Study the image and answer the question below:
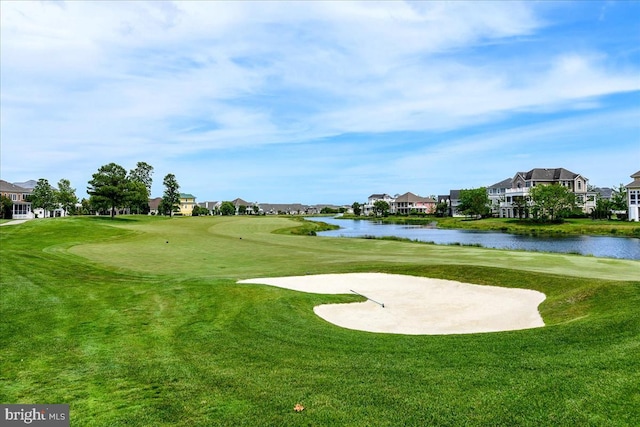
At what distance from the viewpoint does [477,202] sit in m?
107

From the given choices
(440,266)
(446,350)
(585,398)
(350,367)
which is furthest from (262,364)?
(440,266)

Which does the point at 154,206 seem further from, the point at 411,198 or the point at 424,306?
the point at 424,306

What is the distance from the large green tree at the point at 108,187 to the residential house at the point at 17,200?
28139 millimetres

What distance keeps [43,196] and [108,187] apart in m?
32.8

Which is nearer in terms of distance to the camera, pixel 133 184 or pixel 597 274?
pixel 597 274

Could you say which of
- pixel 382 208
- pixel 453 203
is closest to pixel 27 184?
Result: pixel 382 208

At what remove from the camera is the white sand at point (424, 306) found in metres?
13.2

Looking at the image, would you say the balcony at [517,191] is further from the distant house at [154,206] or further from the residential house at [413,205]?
the distant house at [154,206]

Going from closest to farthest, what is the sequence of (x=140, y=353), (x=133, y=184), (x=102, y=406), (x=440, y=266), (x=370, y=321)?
(x=102, y=406)
(x=140, y=353)
(x=370, y=321)
(x=440, y=266)
(x=133, y=184)

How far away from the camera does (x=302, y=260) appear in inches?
1199

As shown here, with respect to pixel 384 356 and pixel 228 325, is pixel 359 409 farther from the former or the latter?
pixel 228 325

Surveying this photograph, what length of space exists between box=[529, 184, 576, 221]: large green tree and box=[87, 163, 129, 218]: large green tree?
77616 mm

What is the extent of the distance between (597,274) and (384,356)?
46.2 feet

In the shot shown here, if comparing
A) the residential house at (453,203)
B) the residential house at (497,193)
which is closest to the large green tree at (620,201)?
the residential house at (497,193)
